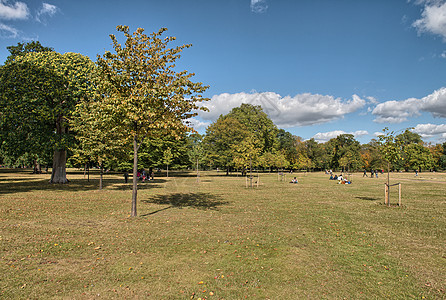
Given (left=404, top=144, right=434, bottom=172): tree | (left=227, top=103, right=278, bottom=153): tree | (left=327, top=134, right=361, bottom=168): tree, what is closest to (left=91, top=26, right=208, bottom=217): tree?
(left=227, top=103, right=278, bottom=153): tree

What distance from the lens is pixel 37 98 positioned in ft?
81.3

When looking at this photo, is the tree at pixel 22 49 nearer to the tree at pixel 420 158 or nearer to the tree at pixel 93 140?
the tree at pixel 93 140

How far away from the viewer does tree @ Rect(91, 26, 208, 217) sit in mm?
11734

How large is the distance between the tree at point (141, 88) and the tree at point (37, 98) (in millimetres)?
15956

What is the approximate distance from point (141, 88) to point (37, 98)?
19.1 m

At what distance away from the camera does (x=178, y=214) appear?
1365cm

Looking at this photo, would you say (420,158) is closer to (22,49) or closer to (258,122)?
(258,122)

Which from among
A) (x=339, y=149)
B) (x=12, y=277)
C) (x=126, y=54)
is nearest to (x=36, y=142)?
(x=126, y=54)

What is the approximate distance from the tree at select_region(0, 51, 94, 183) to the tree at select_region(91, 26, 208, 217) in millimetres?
15956

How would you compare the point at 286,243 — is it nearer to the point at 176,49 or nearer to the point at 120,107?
the point at 120,107

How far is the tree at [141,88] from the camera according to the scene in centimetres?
1173

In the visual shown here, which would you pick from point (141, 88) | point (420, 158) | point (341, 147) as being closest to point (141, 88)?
point (141, 88)

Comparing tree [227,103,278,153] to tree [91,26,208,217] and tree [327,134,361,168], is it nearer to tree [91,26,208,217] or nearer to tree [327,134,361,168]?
tree [327,134,361,168]

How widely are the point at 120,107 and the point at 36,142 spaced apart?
1895 centimetres
